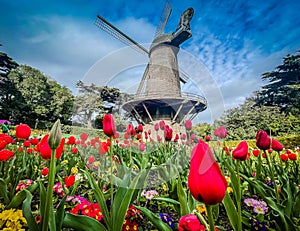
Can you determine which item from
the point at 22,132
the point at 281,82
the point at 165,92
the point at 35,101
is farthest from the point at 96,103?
the point at 281,82

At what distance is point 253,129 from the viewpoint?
1508cm

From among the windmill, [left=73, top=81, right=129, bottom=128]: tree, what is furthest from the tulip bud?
the windmill

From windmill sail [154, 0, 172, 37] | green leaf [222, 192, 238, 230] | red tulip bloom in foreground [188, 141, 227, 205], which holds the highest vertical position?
windmill sail [154, 0, 172, 37]

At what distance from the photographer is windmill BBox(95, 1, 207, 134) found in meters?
10.6

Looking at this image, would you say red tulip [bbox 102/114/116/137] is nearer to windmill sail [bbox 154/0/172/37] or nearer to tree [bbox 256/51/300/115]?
windmill sail [bbox 154/0/172/37]

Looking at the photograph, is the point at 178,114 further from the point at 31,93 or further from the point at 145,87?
the point at 31,93

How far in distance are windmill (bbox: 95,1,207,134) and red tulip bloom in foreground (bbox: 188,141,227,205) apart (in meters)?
9.65

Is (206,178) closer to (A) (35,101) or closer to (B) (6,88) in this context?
(A) (35,101)

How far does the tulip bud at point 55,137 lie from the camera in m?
0.59

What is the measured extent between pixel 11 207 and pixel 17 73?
89.1 feet

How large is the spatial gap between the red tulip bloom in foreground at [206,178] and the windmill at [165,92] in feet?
31.7

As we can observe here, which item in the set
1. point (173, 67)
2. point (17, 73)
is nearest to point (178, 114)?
point (173, 67)

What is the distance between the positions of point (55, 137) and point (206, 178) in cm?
50

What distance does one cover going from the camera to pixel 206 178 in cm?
46
